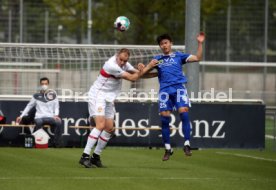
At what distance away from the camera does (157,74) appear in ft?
60.3

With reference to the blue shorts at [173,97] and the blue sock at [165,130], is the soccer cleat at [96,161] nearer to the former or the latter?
the blue sock at [165,130]

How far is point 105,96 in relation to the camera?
17703 millimetres

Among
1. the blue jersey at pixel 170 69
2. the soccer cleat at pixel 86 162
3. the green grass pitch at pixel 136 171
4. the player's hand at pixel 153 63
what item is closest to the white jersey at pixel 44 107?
the green grass pitch at pixel 136 171

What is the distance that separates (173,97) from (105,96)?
1.30 metres

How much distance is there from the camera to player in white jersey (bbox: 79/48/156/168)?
57.3 feet

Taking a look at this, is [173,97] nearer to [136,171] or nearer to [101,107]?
[101,107]

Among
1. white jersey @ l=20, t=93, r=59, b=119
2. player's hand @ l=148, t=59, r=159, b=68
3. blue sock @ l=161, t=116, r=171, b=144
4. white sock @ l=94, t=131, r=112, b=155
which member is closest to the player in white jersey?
white sock @ l=94, t=131, r=112, b=155

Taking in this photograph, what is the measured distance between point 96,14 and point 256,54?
635 centimetres

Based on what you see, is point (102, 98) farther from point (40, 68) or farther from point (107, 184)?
point (40, 68)

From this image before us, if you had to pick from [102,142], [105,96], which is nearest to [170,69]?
[105,96]

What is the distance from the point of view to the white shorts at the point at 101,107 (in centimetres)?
1759

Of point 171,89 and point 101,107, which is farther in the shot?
point 171,89

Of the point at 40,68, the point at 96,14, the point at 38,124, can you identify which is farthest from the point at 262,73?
the point at 38,124

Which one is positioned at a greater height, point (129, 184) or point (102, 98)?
point (102, 98)
